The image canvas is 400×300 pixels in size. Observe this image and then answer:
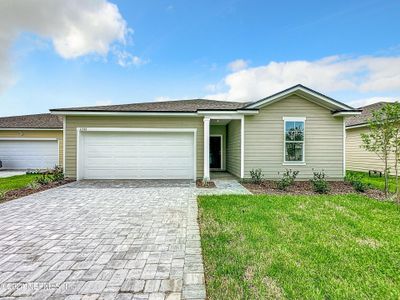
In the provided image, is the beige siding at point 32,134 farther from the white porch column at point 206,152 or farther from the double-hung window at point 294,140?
the double-hung window at point 294,140

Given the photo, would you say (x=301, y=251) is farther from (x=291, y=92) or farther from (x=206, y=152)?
(x=291, y=92)

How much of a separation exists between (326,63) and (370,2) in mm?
5567

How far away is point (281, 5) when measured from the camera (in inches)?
457

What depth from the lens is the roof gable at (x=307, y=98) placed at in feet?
33.5

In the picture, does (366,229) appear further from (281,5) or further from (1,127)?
(1,127)

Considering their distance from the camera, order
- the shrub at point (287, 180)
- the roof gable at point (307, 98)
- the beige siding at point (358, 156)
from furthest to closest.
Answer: the beige siding at point (358, 156)
the roof gable at point (307, 98)
the shrub at point (287, 180)

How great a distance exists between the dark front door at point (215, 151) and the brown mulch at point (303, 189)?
5.60 meters

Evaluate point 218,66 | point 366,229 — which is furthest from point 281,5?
point 366,229

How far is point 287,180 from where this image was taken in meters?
9.45

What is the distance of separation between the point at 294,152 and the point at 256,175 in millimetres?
2123

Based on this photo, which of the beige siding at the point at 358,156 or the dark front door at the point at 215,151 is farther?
the dark front door at the point at 215,151

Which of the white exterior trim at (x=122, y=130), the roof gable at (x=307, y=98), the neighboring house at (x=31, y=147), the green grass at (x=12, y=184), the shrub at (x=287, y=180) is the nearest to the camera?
the shrub at (x=287, y=180)

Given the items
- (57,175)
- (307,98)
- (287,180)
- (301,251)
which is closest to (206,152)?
(287,180)

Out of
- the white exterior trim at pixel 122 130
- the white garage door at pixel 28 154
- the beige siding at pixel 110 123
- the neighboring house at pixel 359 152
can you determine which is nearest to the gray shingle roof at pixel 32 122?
the white garage door at pixel 28 154
